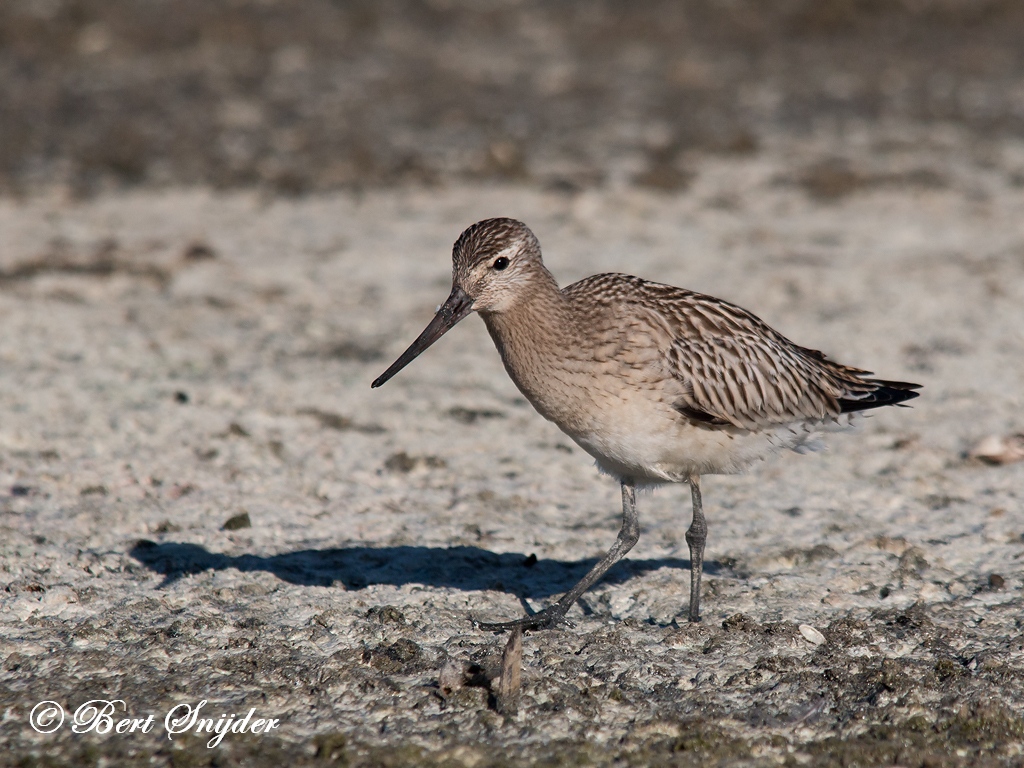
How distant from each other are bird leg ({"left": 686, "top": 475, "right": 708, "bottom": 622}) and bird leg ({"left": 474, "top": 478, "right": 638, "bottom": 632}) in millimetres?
251

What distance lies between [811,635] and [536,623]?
116 cm

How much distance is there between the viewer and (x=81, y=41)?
15.0 meters

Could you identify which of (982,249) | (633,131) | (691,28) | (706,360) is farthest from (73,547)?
(691,28)

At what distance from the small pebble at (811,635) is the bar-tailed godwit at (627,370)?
467 mm

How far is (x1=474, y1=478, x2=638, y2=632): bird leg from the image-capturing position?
5508mm

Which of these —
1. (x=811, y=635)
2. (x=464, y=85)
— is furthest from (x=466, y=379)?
(x=464, y=85)

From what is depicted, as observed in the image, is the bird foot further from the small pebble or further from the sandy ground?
the small pebble

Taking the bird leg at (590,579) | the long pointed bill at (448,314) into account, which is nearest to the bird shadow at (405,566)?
the bird leg at (590,579)

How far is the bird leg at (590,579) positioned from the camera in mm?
5508

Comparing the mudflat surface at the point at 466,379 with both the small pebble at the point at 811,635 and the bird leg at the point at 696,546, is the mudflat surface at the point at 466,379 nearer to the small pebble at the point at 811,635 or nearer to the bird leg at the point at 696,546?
the small pebble at the point at 811,635

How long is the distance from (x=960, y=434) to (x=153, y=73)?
403 inches

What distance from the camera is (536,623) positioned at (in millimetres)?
5504

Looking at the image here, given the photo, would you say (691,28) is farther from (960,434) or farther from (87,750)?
(87,750)

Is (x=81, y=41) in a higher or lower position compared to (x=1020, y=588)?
higher
